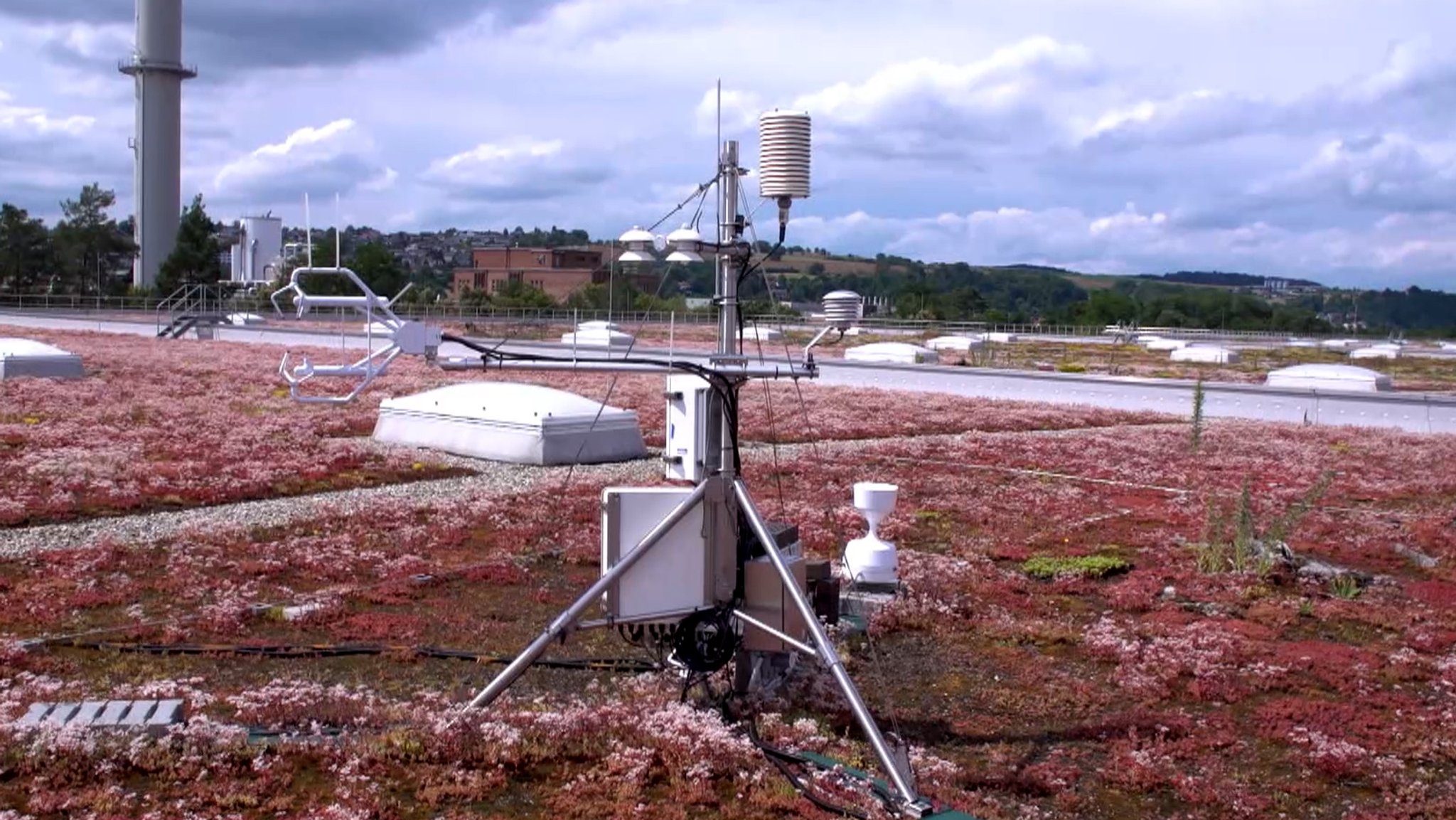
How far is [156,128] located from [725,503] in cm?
9854

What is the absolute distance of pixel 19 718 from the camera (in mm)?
8539

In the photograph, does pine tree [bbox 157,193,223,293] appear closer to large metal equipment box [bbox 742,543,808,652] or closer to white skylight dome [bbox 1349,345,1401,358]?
white skylight dome [bbox 1349,345,1401,358]

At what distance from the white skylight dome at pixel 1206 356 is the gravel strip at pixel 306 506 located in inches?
1806

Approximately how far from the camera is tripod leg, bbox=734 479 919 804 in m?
7.75

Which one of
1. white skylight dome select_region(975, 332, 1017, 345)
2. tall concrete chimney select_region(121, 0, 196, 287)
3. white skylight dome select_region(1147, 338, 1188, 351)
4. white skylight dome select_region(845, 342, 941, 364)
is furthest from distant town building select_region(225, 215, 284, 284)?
tall concrete chimney select_region(121, 0, 196, 287)

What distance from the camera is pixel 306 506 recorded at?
60.9ft

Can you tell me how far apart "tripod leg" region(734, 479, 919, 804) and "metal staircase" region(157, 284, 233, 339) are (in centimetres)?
5464

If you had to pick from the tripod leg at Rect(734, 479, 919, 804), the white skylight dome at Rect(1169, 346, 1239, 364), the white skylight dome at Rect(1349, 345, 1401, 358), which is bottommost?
the tripod leg at Rect(734, 479, 919, 804)

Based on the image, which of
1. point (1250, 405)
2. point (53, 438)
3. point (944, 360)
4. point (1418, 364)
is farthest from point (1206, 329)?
point (53, 438)

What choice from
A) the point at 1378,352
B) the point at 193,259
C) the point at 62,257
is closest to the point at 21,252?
the point at 62,257

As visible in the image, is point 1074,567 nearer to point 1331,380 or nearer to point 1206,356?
point 1331,380

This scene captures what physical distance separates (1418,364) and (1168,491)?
4776 cm

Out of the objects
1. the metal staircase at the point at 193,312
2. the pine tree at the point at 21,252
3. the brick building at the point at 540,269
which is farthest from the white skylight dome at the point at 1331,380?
the pine tree at the point at 21,252

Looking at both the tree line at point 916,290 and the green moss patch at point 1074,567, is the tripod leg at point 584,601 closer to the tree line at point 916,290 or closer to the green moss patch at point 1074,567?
the green moss patch at point 1074,567
